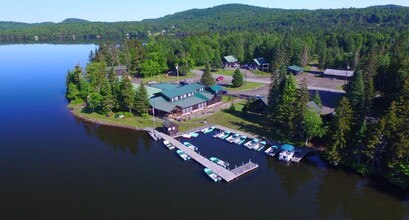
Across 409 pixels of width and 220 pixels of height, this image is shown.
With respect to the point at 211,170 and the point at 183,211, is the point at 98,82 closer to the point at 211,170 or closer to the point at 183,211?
the point at 211,170

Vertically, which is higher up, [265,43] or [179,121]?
[265,43]

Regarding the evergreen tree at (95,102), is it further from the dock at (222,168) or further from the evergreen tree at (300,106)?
the evergreen tree at (300,106)

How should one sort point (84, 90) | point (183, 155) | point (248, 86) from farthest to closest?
1. point (248, 86)
2. point (84, 90)
3. point (183, 155)

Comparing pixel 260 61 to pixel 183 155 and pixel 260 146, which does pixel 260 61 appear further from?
pixel 183 155

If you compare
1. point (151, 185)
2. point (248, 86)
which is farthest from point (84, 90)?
point (151, 185)

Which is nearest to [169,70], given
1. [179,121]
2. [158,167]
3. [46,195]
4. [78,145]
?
[179,121]
